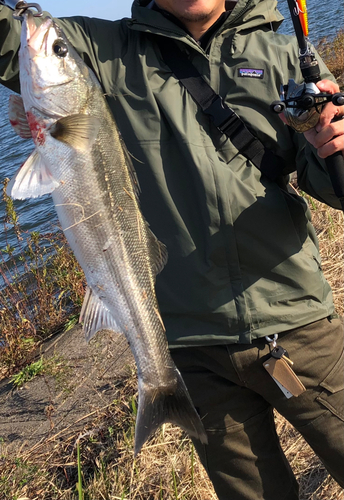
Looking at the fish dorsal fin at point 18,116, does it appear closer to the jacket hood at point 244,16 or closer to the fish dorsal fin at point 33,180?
the fish dorsal fin at point 33,180

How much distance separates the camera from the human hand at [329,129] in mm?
2201

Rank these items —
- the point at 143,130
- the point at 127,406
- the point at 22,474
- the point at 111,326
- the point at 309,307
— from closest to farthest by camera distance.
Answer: the point at 111,326, the point at 143,130, the point at 309,307, the point at 22,474, the point at 127,406

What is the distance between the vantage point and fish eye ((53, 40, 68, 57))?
2160 millimetres

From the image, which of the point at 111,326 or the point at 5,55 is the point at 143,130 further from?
the point at 111,326

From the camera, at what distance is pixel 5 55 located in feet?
7.66

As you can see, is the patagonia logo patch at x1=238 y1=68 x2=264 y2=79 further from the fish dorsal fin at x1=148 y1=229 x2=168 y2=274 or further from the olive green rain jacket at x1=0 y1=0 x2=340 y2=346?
the fish dorsal fin at x1=148 y1=229 x2=168 y2=274

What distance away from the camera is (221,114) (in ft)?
8.18

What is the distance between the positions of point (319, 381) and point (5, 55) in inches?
96.4

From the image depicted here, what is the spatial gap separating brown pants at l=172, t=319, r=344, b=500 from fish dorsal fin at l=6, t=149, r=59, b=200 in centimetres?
127

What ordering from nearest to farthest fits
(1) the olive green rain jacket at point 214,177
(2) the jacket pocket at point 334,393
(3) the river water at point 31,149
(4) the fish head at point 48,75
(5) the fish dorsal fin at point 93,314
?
(4) the fish head at point 48,75 → (5) the fish dorsal fin at point 93,314 → (1) the olive green rain jacket at point 214,177 → (2) the jacket pocket at point 334,393 → (3) the river water at point 31,149

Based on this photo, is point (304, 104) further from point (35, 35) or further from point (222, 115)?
point (35, 35)

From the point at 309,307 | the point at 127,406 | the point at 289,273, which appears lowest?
the point at 127,406

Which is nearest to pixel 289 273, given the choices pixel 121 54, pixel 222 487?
pixel 222 487

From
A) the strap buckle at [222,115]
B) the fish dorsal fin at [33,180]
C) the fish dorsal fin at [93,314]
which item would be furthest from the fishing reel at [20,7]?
the fish dorsal fin at [93,314]
